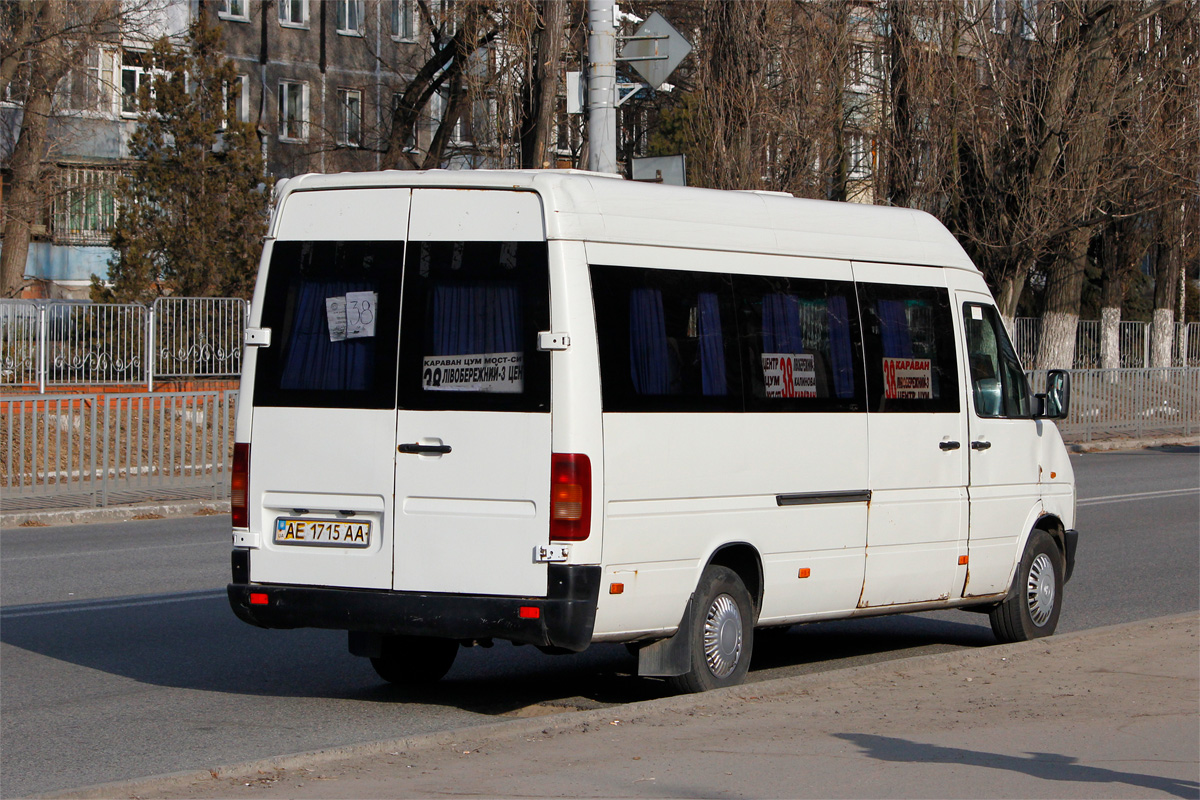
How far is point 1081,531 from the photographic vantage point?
16594mm

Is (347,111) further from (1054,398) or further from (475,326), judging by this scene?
(475,326)

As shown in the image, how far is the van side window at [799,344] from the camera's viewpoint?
8055 millimetres

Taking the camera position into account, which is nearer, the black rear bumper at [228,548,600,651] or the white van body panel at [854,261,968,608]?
the black rear bumper at [228,548,600,651]

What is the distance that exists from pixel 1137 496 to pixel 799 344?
14174mm

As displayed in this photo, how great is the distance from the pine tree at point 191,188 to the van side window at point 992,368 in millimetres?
22080

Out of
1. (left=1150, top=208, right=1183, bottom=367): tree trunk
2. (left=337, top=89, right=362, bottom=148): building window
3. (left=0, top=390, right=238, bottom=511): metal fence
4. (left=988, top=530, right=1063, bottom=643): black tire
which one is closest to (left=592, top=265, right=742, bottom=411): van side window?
(left=988, top=530, right=1063, bottom=643): black tire

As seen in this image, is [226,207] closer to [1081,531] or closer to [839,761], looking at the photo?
[1081,531]

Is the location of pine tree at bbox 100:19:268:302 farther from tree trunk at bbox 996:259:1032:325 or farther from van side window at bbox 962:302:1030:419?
van side window at bbox 962:302:1030:419

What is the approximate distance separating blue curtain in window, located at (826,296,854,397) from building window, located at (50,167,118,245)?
123 ft

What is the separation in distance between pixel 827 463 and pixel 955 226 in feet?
79.3

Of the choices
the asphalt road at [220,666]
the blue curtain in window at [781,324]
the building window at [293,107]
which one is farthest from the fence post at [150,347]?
the building window at [293,107]

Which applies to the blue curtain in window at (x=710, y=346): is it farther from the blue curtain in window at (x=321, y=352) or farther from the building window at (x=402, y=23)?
the building window at (x=402, y=23)

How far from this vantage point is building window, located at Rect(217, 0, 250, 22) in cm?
4944

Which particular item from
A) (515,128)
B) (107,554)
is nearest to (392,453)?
(107,554)
